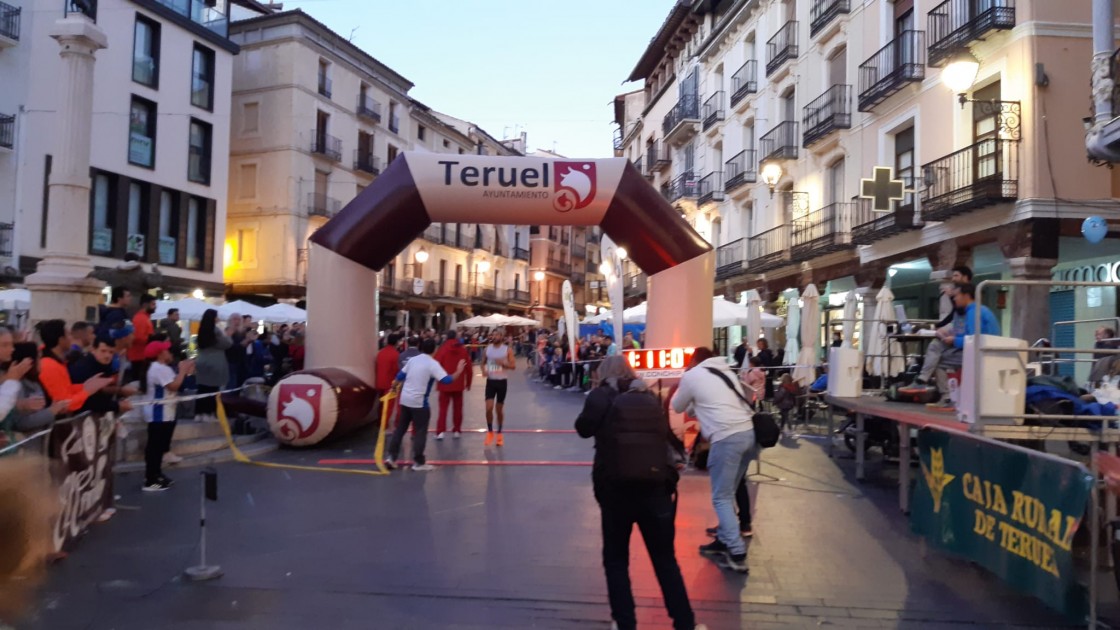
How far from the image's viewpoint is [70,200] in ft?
35.7

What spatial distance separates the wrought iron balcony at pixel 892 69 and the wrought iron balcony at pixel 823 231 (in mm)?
2630

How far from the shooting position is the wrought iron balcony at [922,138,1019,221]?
1448cm

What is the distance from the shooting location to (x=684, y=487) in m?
8.84

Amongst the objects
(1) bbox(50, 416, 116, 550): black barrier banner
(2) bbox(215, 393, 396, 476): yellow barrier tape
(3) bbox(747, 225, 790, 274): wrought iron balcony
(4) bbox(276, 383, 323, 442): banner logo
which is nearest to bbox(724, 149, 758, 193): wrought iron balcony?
(3) bbox(747, 225, 790, 274): wrought iron balcony

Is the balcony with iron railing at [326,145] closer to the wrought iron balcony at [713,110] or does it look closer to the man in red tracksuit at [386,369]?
the wrought iron balcony at [713,110]

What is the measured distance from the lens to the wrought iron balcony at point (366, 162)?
3875 cm

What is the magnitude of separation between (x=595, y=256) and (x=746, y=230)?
47674 mm

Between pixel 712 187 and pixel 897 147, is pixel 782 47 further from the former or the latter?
pixel 712 187

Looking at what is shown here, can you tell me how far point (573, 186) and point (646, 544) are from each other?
7650 millimetres

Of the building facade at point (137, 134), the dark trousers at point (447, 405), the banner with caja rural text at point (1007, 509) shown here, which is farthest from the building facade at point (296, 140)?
the banner with caja rural text at point (1007, 509)

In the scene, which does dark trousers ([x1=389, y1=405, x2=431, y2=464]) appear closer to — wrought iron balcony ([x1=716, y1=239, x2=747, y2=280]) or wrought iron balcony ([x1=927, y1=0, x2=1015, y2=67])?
wrought iron balcony ([x1=927, y1=0, x2=1015, y2=67])

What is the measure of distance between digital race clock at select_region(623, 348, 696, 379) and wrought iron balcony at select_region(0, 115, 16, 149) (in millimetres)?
19544

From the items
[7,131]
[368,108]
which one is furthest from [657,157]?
[7,131]

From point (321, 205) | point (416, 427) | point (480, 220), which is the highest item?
point (321, 205)
